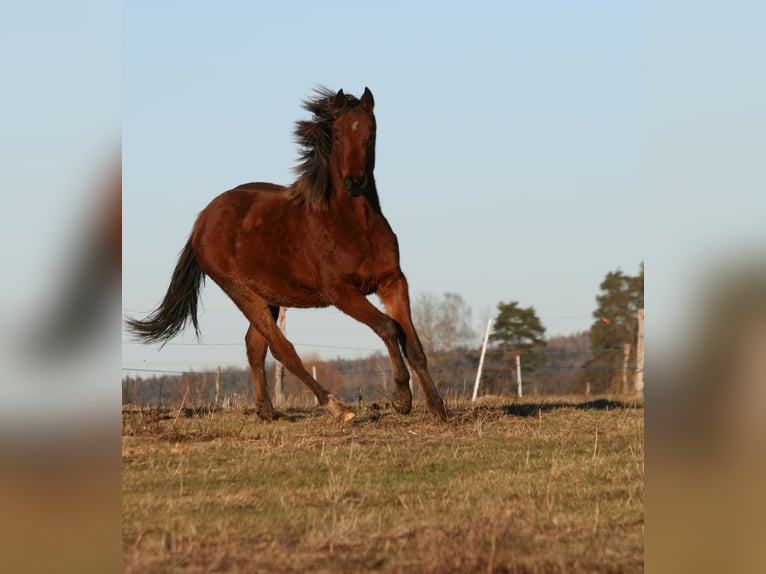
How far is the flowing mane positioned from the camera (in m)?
9.52

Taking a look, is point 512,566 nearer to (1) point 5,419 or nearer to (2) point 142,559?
(2) point 142,559

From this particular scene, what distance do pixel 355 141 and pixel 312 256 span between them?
141 cm

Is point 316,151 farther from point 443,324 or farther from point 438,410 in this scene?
point 443,324

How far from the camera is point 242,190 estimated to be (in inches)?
432

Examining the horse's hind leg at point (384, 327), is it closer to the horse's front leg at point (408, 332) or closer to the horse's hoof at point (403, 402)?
the horse's hoof at point (403, 402)

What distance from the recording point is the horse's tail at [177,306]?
1140cm

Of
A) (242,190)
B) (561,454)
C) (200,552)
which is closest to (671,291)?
(200,552)

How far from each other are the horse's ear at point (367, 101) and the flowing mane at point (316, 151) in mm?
220

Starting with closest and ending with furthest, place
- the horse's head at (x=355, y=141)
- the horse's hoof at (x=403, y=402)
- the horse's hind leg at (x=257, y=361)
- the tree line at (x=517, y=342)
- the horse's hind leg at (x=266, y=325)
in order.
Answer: the horse's head at (x=355, y=141) < the horse's hoof at (x=403, y=402) < the horse's hind leg at (x=266, y=325) < the horse's hind leg at (x=257, y=361) < the tree line at (x=517, y=342)

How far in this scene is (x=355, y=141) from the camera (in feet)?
29.0

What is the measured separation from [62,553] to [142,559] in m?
1.41

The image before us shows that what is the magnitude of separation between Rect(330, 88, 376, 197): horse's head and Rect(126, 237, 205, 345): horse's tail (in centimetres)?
299

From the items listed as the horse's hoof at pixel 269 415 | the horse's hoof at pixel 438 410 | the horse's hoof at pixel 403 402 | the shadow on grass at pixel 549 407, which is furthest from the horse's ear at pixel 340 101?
the shadow on grass at pixel 549 407

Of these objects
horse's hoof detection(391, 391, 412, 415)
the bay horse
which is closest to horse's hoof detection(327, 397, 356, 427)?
the bay horse
